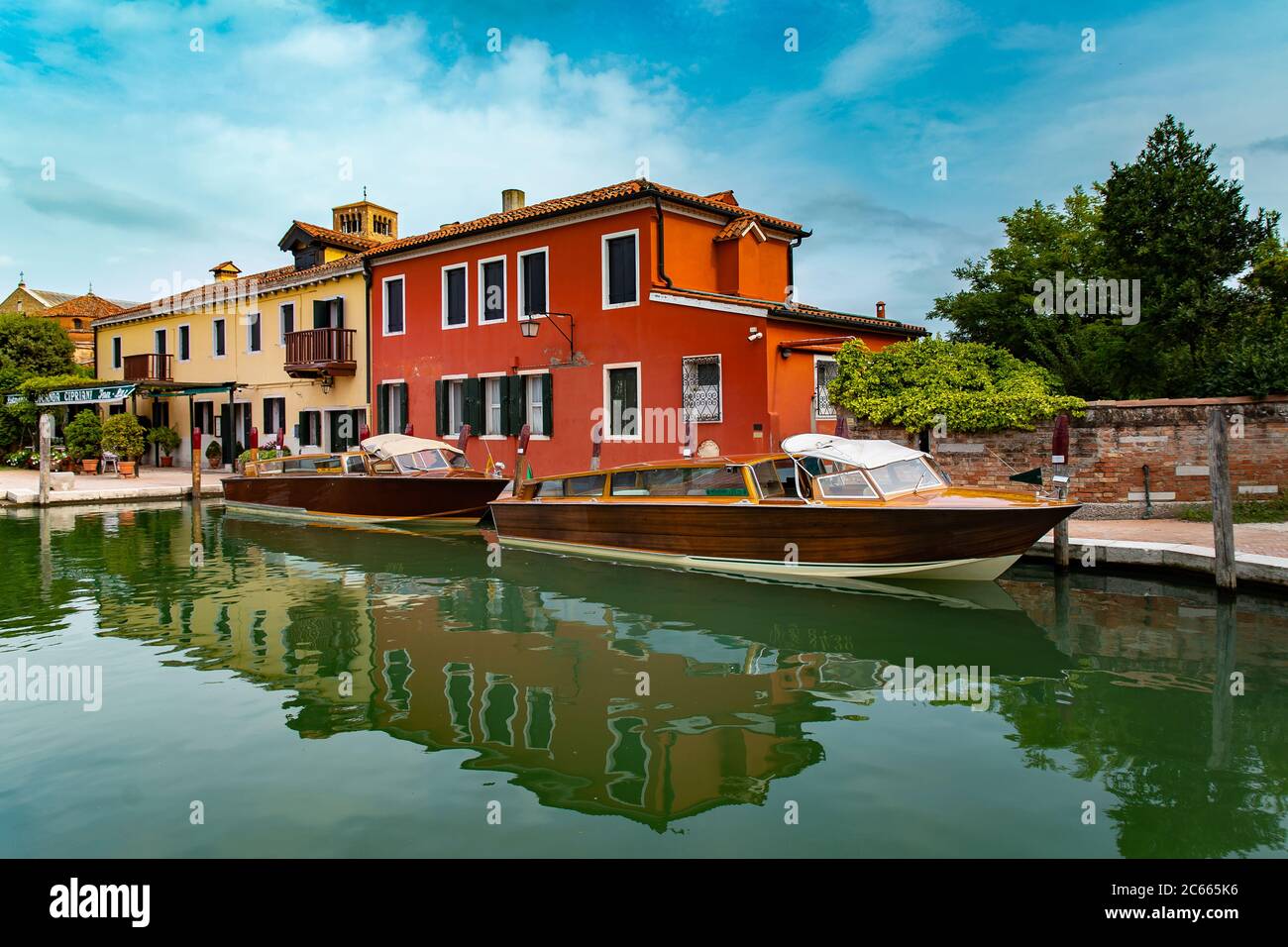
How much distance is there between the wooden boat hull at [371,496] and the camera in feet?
52.7

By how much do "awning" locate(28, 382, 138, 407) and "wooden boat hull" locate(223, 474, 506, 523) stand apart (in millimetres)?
10475

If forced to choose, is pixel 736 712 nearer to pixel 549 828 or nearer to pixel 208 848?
pixel 549 828

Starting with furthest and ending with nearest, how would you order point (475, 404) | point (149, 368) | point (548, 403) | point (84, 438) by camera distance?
point (149, 368), point (84, 438), point (475, 404), point (548, 403)

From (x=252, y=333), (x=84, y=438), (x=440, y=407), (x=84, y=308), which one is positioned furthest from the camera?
(x=84, y=308)

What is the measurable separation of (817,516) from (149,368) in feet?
85.3

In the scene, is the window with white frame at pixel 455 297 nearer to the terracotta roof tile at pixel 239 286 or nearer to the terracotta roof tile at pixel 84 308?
the terracotta roof tile at pixel 239 286

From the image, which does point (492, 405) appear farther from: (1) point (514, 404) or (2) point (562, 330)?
(2) point (562, 330)

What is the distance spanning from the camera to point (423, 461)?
16797 millimetres

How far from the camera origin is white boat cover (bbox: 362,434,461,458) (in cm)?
1680

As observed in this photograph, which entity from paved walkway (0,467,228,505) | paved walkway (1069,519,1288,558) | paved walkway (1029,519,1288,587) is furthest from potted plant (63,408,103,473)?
paved walkway (1069,519,1288,558)

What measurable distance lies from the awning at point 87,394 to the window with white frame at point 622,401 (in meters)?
17.5

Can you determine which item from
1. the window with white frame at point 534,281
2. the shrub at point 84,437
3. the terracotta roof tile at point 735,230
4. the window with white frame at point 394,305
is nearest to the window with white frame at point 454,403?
the window with white frame at point 394,305

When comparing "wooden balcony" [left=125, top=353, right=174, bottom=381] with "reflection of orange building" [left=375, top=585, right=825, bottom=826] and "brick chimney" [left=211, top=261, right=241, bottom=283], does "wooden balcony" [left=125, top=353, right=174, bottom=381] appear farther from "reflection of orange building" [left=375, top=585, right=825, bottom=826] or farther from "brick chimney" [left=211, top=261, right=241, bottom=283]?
"reflection of orange building" [left=375, top=585, right=825, bottom=826]

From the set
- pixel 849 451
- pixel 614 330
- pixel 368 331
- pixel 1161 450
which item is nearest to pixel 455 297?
pixel 368 331
